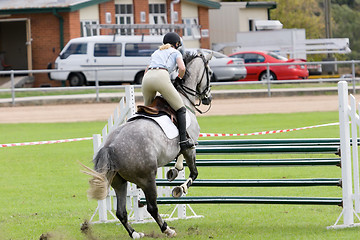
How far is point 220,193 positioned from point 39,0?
32.5 metres

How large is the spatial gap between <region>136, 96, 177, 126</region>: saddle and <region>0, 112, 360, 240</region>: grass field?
1.45 meters

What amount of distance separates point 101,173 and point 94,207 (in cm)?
363

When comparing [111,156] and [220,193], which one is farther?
[220,193]

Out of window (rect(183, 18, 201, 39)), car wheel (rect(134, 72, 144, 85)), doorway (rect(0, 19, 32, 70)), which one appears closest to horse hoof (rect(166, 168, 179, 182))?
car wheel (rect(134, 72, 144, 85))

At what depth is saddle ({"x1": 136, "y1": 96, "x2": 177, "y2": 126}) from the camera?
9.40 m

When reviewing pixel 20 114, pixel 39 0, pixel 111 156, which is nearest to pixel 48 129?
pixel 20 114

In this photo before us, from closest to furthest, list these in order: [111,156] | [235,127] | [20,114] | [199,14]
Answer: [111,156]
[235,127]
[20,114]
[199,14]

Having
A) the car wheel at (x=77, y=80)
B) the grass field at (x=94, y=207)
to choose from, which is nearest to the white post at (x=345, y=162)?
the grass field at (x=94, y=207)

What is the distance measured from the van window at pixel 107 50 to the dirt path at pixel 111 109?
24.9 ft

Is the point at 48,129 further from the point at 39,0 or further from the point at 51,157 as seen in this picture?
the point at 39,0

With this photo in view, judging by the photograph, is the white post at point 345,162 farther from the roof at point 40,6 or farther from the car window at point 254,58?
the roof at point 40,6

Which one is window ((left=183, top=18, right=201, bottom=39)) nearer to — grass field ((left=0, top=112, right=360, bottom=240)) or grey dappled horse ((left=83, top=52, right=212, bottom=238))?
grass field ((left=0, top=112, right=360, bottom=240))

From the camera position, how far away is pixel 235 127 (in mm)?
23891

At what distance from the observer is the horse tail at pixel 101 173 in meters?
8.91
